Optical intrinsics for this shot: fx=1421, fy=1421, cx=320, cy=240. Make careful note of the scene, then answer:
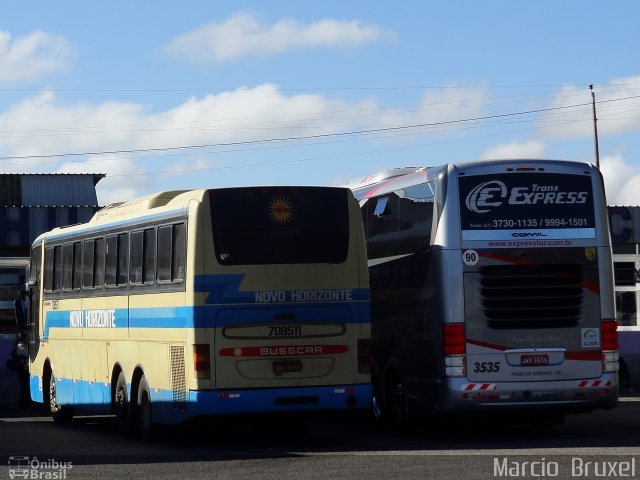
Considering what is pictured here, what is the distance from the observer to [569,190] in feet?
60.5

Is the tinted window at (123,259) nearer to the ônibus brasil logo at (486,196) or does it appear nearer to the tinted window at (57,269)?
the tinted window at (57,269)

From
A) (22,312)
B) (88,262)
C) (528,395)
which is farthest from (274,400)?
(22,312)

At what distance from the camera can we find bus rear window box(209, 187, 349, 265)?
17.6 m

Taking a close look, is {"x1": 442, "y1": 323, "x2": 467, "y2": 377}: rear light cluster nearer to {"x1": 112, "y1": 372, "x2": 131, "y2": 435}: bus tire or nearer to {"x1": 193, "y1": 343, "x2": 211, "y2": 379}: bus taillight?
Result: {"x1": 193, "y1": 343, "x2": 211, "y2": 379}: bus taillight

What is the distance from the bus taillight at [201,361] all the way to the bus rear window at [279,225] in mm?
1093

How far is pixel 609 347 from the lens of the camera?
18.6m

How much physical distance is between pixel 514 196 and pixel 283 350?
3.60 meters

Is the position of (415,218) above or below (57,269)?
above

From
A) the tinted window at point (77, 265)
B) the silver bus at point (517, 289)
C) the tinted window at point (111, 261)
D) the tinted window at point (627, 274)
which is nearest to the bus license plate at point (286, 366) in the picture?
the silver bus at point (517, 289)

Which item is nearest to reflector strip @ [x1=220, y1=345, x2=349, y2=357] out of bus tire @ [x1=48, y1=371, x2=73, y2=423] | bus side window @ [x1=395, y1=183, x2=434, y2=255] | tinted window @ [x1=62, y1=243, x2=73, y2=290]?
bus side window @ [x1=395, y1=183, x2=434, y2=255]

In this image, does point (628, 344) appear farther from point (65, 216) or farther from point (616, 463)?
point (65, 216)

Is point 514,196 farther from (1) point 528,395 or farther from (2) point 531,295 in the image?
(1) point 528,395

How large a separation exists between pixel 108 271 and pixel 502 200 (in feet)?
20.2

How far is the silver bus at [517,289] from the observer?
18125 mm
